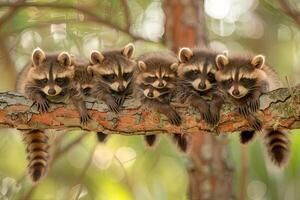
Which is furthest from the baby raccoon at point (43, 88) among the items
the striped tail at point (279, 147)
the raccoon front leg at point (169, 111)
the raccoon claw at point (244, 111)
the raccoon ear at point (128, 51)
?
the striped tail at point (279, 147)

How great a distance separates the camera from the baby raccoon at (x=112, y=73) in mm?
Result: 5801

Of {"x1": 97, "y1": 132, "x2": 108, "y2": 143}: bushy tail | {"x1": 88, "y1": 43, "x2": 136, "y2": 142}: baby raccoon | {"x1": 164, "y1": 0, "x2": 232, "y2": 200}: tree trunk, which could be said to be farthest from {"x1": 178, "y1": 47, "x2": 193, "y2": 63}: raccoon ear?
{"x1": 164, "y1": 0, "x2": 232, "y2": 200}: tree trunk

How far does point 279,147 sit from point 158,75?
1.15 metres

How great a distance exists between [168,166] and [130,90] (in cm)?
255

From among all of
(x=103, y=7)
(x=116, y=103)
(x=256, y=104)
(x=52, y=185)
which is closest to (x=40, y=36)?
(x=103, y=7)

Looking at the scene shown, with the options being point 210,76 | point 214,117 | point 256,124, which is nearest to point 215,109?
point 214,117

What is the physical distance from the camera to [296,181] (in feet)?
24.5

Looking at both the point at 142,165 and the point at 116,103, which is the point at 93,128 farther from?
the point at 142,165

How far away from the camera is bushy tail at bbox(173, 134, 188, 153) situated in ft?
19.9

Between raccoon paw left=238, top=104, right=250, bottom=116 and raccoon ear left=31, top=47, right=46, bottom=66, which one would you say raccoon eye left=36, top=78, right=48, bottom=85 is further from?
raccoon paw left=238, top=104, right=250, bottom=116

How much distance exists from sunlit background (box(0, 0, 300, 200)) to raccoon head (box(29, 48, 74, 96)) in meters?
0.69

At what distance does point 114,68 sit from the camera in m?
6.07

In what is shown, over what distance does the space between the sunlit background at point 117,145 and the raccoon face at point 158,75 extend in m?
1.27

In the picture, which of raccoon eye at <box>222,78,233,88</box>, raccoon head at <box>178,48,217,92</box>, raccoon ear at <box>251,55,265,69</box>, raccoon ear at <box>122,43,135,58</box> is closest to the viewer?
raccoon eye at <box>222,78,233,88</box>
